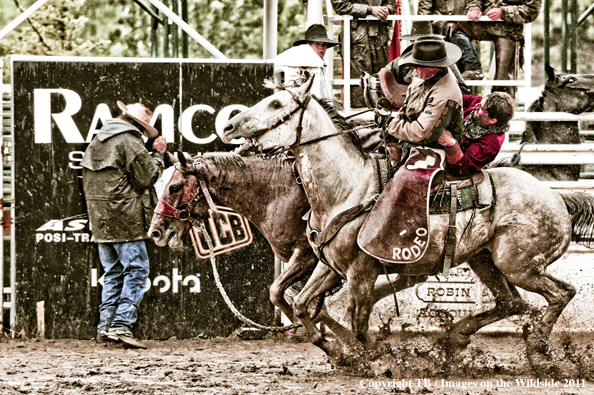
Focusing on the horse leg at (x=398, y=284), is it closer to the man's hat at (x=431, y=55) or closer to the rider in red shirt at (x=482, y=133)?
the rider in red shirt at (x=482, y=133)

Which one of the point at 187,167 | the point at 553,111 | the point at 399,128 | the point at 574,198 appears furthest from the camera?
the point at 553,111

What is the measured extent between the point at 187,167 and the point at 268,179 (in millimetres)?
664

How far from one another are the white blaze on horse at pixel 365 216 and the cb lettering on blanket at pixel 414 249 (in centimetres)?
18

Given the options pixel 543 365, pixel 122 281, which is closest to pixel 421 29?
pixel 543 365

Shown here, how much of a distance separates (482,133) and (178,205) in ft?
8.20

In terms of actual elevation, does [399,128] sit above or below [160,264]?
above

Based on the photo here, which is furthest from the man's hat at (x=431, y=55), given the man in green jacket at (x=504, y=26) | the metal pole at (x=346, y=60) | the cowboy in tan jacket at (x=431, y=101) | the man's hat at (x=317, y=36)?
the man in green jacket at (x=504, y=26)

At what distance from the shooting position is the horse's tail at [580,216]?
23.6ft

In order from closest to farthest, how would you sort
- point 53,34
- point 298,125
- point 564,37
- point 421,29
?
point 298,125 < point 421,29 < point 564,37 < point 53,34

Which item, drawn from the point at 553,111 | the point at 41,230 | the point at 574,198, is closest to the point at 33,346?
the point at 41,230

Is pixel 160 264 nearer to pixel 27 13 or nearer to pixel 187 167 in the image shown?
pixel 187 167

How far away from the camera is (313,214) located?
6.99 metres

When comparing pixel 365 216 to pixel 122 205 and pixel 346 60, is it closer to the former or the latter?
pixel 122 205

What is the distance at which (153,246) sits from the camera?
9.02 metres
